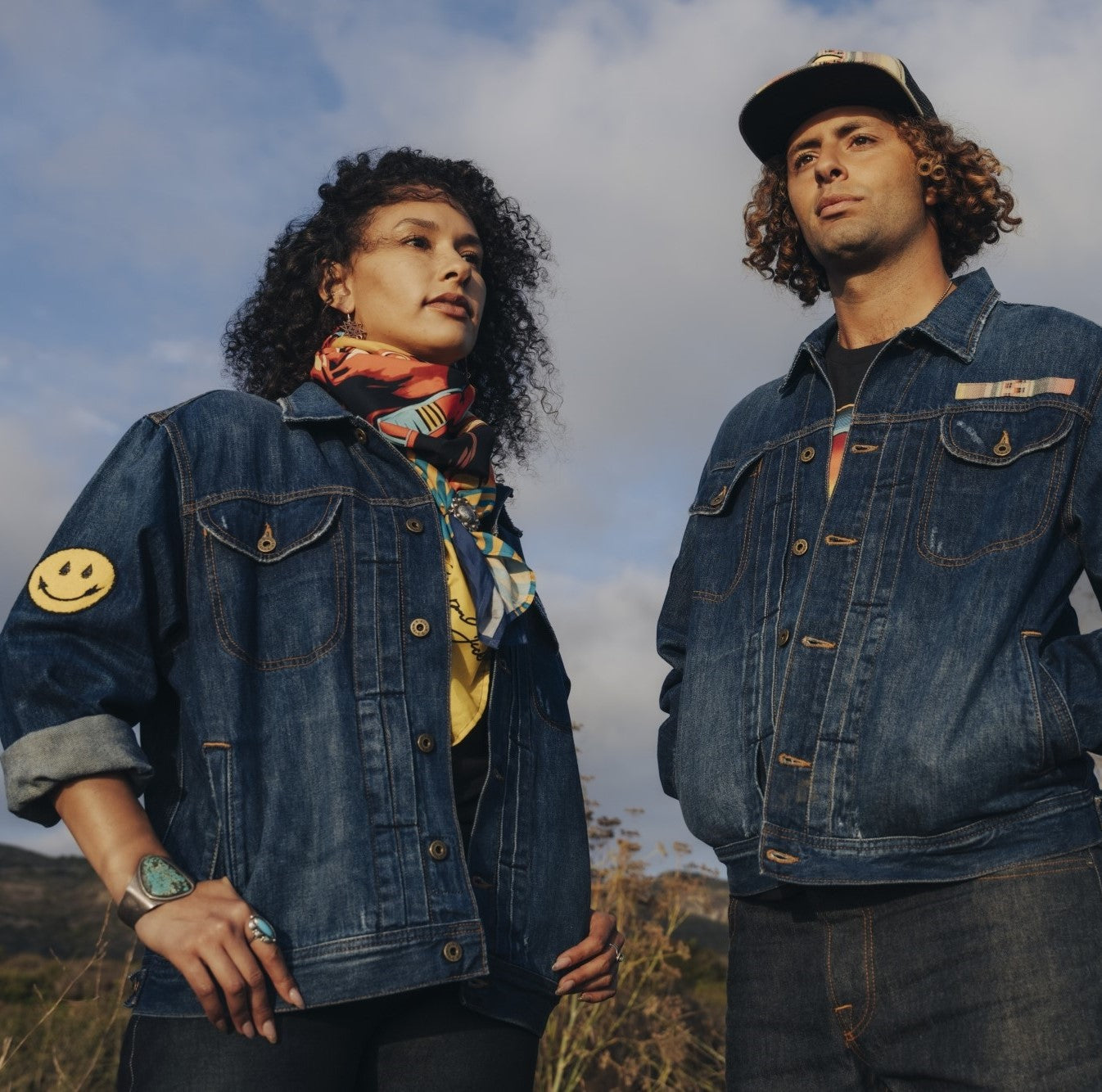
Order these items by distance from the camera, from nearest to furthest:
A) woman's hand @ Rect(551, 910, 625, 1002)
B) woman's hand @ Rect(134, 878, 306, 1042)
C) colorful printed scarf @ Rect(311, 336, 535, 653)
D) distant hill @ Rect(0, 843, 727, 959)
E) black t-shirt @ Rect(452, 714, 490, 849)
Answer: woman's hand @ Rect(134, 878, 306, 1042) → black t-shirt @ Rect(452, 714, 490, 849) → woman's hand @ Rect(551, 910, 625, 1002) → colorful printed scarf @ Rect(311, 336, 535, 653) → distant hill @ Rect(0, 843, 727, 959)

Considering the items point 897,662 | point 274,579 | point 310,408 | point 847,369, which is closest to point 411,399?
point 310,408

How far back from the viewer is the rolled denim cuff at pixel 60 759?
7.44ft

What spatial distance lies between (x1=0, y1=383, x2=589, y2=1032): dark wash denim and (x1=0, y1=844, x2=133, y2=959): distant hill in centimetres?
1267

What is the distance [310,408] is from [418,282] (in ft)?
1.79

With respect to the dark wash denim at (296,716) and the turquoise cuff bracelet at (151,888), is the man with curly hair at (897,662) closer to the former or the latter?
the dark wash denim at (296,716)

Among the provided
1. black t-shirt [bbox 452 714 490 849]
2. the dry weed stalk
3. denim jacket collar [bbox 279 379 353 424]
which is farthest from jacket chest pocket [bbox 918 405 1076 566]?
the dry weed stalk

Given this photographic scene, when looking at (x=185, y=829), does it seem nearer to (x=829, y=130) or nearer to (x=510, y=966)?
(x=510, y=966)

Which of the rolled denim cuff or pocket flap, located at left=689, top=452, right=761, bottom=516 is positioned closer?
the rolled denim cuff

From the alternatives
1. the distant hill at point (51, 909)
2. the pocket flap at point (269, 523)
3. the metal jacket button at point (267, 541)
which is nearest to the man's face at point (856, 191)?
the pocket flap at point (269, 523)

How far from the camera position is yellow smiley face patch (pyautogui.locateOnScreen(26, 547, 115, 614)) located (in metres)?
2.39

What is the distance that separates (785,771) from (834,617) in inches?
13.1

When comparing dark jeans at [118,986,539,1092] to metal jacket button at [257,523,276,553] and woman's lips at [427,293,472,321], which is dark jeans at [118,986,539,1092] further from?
woman's lips at [427,293,472,321]

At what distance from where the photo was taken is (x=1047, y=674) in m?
2.62

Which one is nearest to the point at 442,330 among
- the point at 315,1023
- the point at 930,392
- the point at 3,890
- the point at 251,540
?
the point at 251,540
